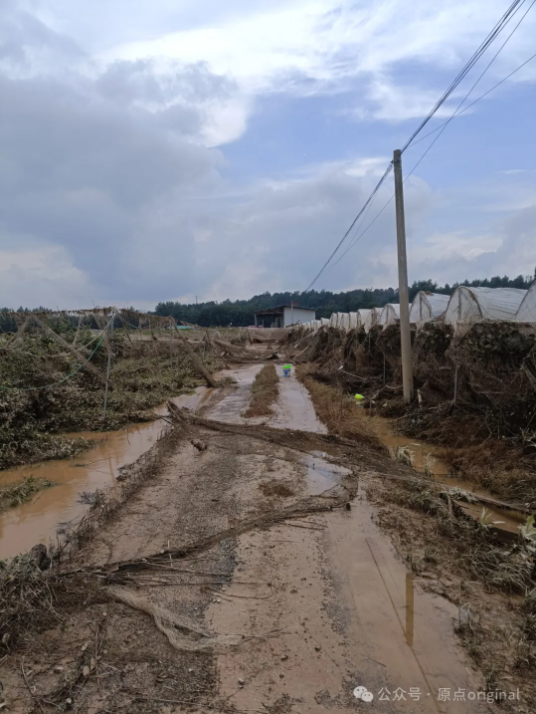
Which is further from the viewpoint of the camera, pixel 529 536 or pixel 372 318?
pixel 372 318

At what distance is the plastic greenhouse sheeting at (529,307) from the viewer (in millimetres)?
8000

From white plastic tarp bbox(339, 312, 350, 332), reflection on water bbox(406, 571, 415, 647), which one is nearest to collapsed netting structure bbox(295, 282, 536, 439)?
reflection on water bbox(406, 571, 415, 647)

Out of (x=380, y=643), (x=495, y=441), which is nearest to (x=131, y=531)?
(x=380, y=643)

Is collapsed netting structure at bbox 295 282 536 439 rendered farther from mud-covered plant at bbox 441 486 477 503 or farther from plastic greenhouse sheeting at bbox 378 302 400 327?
mud-covered plant at bbox 441 486 477 503

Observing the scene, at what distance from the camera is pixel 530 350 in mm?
7609

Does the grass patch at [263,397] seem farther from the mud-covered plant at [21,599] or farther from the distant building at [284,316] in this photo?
the distant building at [284,316]

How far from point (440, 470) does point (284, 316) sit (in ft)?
191

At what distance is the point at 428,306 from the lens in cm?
1283

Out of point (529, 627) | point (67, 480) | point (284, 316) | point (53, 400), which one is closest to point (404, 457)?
point (529, 627)

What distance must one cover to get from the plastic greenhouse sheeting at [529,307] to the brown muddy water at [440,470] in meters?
2.95

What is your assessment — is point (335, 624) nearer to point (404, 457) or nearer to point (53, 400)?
point (404, 457)

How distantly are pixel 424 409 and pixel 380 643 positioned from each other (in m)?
7.29

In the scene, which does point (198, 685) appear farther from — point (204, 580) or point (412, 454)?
point (412, 454)

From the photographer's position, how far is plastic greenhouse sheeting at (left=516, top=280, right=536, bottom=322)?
8.00m
